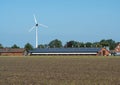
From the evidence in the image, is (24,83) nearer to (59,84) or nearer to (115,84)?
(59,84)

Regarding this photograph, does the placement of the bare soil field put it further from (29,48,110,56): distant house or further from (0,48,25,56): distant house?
(0,48,25,56): distant house

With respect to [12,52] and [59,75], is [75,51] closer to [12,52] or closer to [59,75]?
[12,52]

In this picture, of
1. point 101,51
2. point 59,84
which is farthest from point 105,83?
point 101,51

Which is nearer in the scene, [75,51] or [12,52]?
[75,51]

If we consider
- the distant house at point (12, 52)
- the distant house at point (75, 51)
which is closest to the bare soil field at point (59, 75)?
the distant house at point (75, 51)

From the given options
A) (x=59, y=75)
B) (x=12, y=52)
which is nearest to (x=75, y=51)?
(x=12, y=52)

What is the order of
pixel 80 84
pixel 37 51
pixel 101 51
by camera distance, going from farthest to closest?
pixel 37 51 < pixel 101 51 < pixel 80 84

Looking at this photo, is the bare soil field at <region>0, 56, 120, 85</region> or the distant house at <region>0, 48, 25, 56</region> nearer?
the bare soil field at <region>0, 56, 120, 85</region>

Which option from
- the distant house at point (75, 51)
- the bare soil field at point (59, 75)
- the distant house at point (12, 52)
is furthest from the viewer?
the distant house at point (12, 52)

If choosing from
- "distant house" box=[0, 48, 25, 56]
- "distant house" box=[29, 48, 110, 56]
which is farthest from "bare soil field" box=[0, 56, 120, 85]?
"distant house" box=[0, 48, 25, 56]

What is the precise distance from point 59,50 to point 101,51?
74.6 ft

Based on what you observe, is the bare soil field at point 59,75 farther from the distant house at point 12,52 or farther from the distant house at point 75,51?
the distant house at point 12,52

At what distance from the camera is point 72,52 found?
181375mm

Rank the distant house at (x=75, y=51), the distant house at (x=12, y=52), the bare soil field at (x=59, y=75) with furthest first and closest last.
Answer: the distant house at (x=12, y=52) < the distant house at (x=75, y=51) < the bare soil field at (x=59, y=75)
